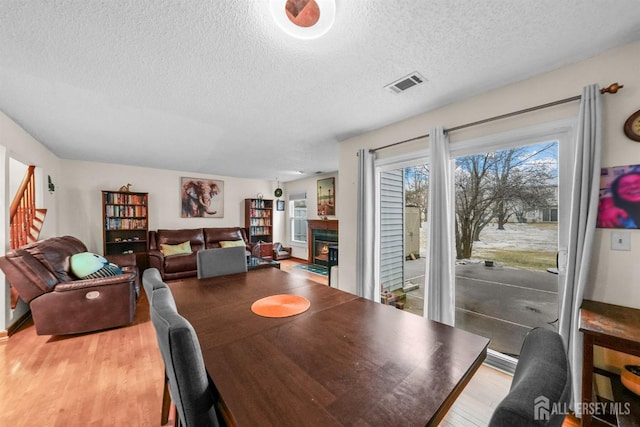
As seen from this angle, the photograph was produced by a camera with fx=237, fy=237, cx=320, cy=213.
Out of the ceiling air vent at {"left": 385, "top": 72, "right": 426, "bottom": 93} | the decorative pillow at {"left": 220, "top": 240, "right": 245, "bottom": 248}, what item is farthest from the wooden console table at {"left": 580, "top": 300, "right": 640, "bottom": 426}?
the decorative pillow at {"left": 220, "top": 240, "right": 245, "bottom": 248}

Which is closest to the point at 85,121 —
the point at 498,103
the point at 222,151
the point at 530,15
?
the point at 222,151

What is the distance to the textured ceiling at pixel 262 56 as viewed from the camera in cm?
126

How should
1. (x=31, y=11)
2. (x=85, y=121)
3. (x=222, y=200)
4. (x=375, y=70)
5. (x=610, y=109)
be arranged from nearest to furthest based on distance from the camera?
(x=31, y=11), (x=610, y=109), (x=375, y=70), (x=85, y=121), (x=222, y=200)

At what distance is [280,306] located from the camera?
Answer: 143cm

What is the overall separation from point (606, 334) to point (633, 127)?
1242mm

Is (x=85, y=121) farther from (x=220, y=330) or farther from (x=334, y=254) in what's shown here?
(x=334, y=254)

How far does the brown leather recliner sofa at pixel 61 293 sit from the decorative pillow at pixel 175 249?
6.04ft

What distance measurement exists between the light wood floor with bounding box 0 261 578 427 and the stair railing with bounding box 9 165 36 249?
116 centimetres

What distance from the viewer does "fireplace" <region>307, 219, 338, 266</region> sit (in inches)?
229

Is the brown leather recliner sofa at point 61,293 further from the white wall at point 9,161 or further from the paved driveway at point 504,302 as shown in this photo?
the paved driveway at point 504,302

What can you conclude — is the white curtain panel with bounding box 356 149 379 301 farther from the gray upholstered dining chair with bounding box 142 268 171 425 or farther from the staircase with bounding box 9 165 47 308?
the staircase with bounding box 9 165 47 308

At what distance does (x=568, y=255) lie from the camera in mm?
1588

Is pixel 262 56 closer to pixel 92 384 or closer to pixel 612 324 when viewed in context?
pixel 612 324

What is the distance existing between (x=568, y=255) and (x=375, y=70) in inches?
72.7
